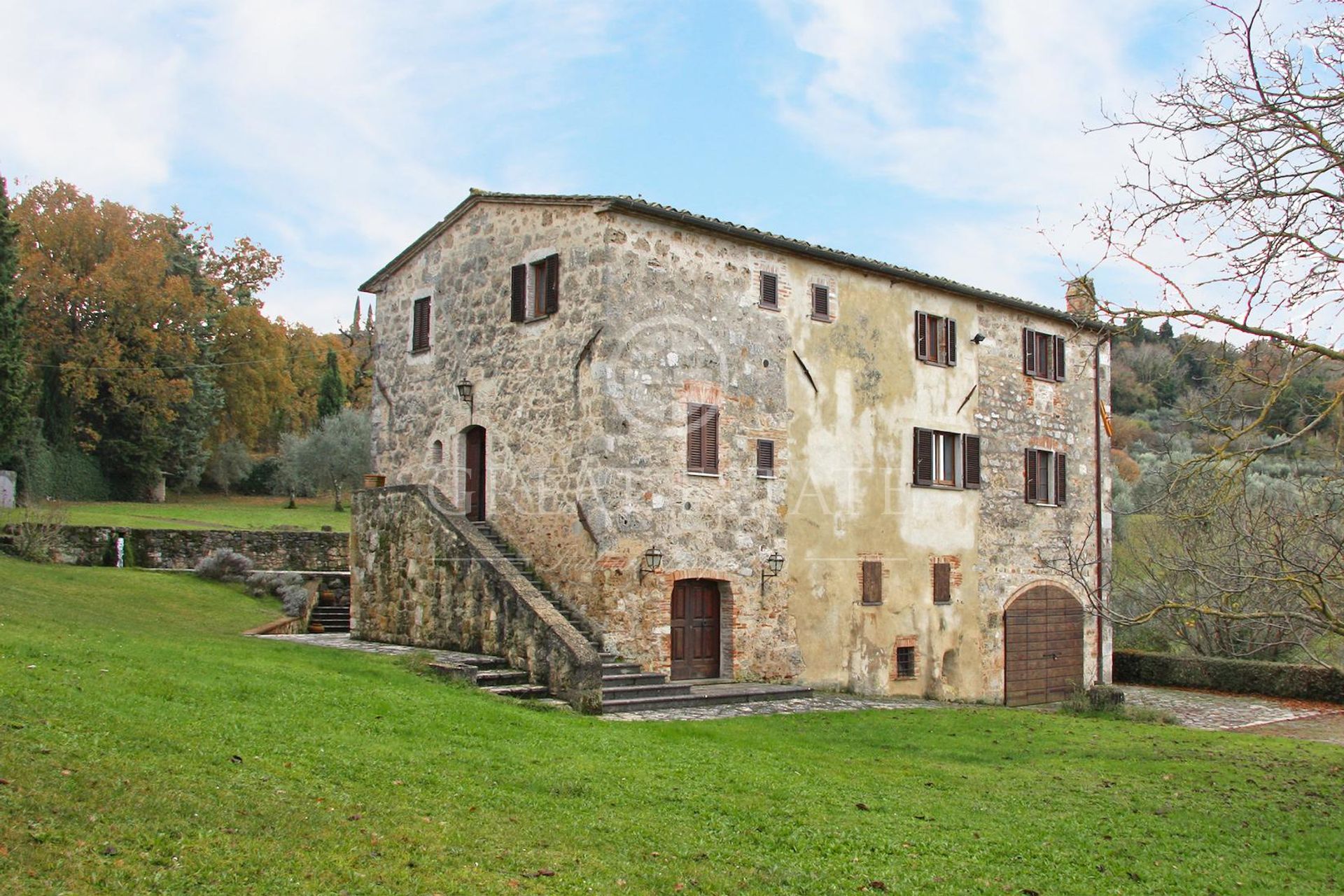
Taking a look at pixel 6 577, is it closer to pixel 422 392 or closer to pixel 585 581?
pixel 422 392

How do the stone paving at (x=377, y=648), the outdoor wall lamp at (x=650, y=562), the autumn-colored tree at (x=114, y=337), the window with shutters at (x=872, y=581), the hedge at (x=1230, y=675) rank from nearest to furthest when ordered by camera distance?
the stone paving at (x=377, y=648) → the outdoor wall lamp at (x=650, y=562) → the window with shutters at (x=872, y=581) → the hedge at (x=1230, y=675) → the autumn-colored tree at (x=114, y=337)

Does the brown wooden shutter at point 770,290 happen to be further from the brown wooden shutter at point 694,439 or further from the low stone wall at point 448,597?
the low stone wall at point 448,597

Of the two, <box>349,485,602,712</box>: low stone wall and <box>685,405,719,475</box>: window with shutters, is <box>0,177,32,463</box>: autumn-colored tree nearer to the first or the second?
<box>349,485,602,712</box>: low stone wall

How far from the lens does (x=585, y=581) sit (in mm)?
17781

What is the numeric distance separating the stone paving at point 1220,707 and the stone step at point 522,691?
12.7 metres

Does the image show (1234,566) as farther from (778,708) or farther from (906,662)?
(778,708)

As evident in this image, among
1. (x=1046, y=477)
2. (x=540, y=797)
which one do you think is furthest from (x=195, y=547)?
(x=540, y=797)

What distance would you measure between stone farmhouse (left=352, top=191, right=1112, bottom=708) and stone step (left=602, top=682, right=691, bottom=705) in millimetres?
907

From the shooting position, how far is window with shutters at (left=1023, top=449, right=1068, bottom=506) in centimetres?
2580

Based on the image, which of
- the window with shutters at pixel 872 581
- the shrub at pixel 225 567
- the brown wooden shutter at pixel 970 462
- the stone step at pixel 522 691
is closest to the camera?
the stone step at pixel 522 691

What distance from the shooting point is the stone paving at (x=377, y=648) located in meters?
16.8

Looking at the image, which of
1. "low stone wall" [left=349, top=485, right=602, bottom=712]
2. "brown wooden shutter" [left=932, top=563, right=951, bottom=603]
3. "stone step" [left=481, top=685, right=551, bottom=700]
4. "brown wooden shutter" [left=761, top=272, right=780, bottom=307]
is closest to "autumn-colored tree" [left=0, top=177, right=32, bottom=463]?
"low stone wall" [left=349, top=485, right=602, bottom=712]

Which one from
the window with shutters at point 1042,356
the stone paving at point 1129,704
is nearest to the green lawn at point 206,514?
the stone paving at point 1129,704

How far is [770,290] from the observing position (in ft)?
66.7
